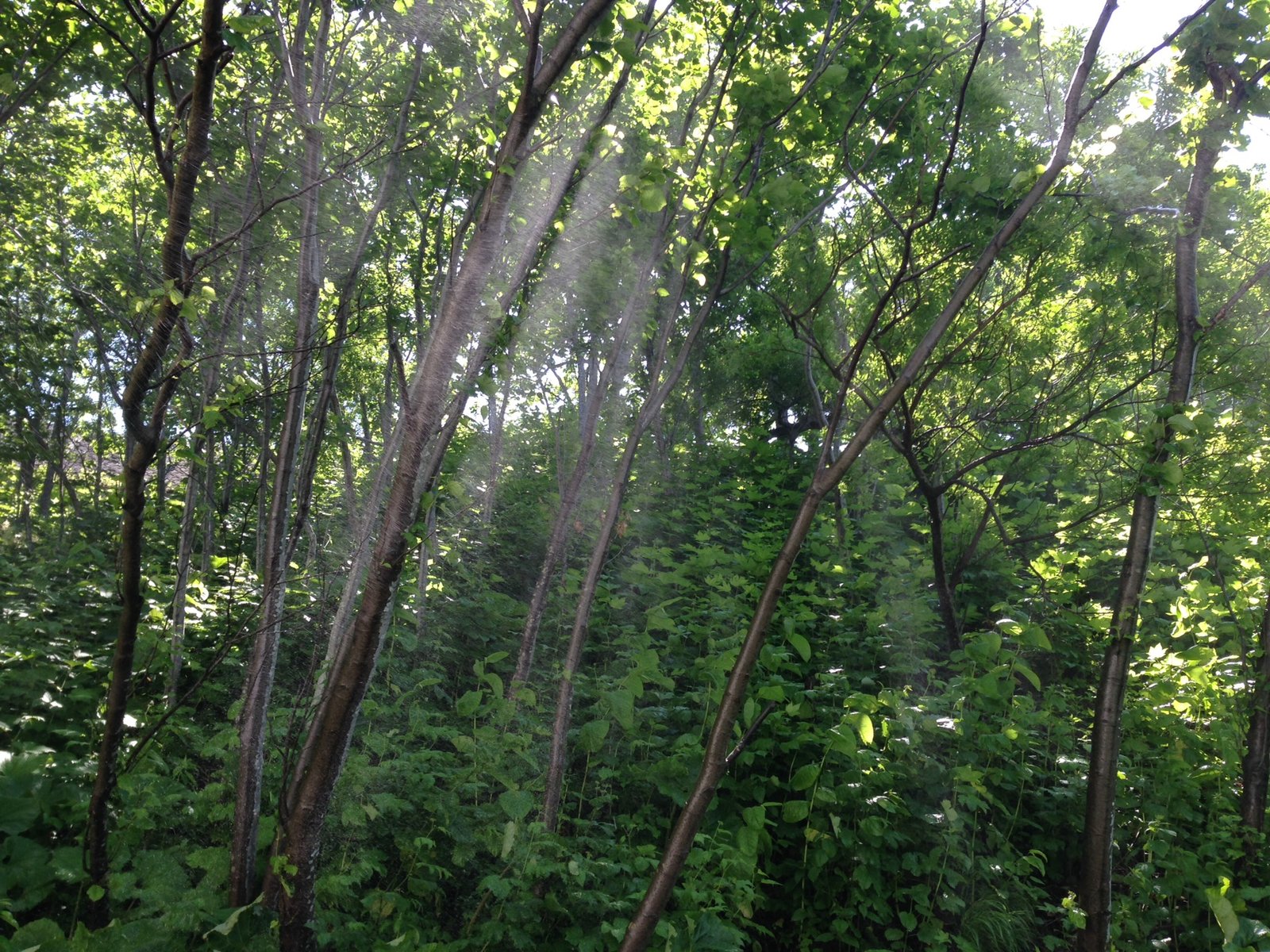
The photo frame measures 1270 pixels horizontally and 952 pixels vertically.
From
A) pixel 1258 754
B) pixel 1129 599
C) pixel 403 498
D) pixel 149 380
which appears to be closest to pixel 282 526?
pixel 149 380

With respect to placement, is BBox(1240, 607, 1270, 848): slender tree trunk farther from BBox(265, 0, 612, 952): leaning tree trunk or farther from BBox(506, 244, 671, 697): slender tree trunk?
BBox(265, 0, 612, 952): leaning tree trunk

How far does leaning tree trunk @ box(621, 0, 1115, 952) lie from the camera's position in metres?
1.70

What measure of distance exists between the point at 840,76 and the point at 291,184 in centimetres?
245

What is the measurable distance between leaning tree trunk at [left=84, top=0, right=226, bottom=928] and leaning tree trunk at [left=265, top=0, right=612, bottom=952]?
0.55m

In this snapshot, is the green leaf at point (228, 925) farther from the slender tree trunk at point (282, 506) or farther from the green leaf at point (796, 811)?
the green leaf at point (796, 811)

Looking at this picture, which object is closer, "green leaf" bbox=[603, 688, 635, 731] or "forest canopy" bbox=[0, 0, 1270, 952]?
"forest canopy" bbox=[0, 0, 1270, 952]

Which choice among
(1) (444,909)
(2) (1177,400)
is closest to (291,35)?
(1) (444,909)

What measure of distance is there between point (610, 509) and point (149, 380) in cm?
203

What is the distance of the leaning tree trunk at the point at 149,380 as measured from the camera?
161 centimetres

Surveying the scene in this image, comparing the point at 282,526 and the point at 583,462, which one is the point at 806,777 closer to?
the point at 583,462

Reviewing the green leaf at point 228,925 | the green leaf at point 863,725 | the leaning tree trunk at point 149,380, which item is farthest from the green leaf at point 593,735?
the leaning tree trunk at point 149,380

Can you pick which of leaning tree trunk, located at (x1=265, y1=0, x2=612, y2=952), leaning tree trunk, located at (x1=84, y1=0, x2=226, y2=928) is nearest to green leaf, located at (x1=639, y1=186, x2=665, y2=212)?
leaning tree trunk, located at (x1=265, y1=0, x2=612, y2=952)

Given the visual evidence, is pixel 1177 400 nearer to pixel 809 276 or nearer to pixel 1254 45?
pixel 1254 45

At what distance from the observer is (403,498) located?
5.92 ft
